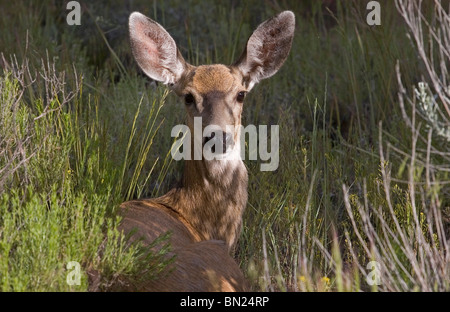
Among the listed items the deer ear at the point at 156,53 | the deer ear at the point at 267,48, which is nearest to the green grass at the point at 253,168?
the deer ear at the point at 156,53

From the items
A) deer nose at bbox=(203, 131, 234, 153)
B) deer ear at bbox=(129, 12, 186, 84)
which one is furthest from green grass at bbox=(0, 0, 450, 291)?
deer nose at bbox=(203, 131, 234, 153)

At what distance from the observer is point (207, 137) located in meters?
5.43

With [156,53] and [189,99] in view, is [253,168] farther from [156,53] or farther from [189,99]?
[156,53]

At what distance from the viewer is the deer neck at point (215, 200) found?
570 cm

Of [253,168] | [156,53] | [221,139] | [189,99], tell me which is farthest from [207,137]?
[253,168]

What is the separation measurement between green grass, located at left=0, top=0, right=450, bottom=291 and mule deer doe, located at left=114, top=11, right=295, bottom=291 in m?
0.24

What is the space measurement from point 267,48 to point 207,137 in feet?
3.40

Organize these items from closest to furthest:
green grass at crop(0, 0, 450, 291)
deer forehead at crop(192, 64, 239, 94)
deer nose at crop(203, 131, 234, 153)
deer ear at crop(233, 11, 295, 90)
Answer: green grass at crop(0, 0, 450, 291), deer nose at crop(203, 131, 234, 153), deer forehead at crop(192, 64, 239, 94), deer ear at crop(233, 11, 295, 90)

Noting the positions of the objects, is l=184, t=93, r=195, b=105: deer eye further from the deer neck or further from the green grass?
the deer neck

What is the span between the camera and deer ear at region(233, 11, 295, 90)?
5977 mm

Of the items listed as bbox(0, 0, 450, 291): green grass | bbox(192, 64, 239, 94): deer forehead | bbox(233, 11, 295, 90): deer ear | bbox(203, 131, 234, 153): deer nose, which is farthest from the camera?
bbox(233, 11, 295, 90): deer ear

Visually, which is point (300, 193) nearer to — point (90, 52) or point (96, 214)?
point (96, 214)

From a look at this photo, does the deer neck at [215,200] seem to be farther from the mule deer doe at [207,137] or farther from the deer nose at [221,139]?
the deer nose at [221,139]
